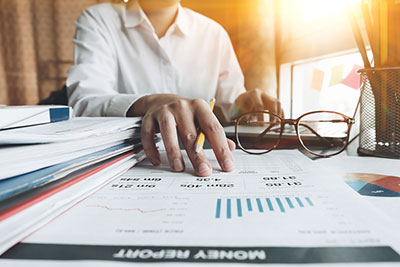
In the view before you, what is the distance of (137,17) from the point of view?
3.86 ft

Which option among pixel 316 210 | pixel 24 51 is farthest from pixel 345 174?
pixel 24 51

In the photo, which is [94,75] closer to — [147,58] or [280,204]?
[147,58]

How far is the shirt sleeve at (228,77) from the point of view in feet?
4.46

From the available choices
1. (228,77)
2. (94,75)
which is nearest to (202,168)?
(94,75)

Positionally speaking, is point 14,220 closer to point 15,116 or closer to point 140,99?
point 15,116

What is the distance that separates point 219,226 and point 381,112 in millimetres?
383

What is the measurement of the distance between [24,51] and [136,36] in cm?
152

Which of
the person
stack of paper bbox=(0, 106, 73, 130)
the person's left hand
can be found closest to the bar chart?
stack of paper bbox=(0, 106, 73, 130)

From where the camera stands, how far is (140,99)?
630 mm

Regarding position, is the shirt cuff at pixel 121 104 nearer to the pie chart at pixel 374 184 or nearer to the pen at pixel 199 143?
the pen at pixel 199 143

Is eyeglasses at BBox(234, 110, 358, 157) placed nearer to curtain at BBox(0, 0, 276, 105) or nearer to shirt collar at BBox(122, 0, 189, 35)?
shirt collar at BBox(122, 0, 189, 35)

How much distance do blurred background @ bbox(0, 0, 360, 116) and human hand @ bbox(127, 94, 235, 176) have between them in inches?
11.8

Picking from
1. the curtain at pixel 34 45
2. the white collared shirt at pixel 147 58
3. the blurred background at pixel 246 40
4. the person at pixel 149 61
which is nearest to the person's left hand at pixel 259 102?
the person at pixel 149 61

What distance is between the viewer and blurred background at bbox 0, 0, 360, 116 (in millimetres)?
1030
